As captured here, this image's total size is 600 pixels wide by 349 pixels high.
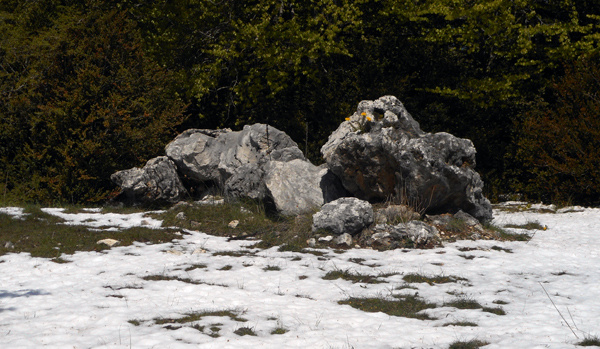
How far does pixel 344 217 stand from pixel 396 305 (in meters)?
3.30

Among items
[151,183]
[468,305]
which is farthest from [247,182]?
[468,305]

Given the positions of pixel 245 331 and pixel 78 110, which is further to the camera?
pixel 78 110

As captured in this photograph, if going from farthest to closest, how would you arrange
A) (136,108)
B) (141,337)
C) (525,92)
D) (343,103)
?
(525,92), (343,103), (136,108), (141,337)

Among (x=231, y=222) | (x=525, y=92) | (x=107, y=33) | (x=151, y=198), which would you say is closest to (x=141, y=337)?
(x=231, y=222)

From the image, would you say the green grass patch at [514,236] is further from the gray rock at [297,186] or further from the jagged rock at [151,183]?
the jagged rock at [151,183]

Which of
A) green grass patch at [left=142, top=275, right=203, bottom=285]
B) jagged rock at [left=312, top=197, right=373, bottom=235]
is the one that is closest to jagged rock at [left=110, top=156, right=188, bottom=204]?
jagged rock at [left=312, top=197, right=373, bottom=235]

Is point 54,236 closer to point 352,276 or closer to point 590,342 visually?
point 352,276

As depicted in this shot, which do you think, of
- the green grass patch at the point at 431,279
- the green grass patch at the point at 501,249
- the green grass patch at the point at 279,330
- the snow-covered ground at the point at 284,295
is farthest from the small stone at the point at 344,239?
the green grass patch at the point at 279,330

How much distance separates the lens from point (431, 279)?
24.2 feet

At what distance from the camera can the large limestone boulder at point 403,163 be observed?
9.91 metres

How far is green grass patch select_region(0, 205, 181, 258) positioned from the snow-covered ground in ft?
1.21

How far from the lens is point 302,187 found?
11211 mm

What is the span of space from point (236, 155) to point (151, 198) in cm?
222

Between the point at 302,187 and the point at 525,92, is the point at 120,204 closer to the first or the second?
the point at 302,187
